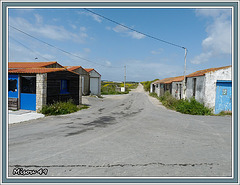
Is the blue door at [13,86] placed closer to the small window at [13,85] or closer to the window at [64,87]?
the small window at [13,85]

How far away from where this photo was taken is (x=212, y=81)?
10.6m

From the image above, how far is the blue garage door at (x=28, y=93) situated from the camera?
390 inches

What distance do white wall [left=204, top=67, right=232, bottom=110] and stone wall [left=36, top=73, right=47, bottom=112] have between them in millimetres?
11582

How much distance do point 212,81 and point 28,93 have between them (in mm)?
13357

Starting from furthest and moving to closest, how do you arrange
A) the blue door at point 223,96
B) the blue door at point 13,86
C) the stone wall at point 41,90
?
the blue door at point 223,96 < the blue door at point 13,86 < the stone wall at point 41,90

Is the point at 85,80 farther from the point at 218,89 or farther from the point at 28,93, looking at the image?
the point at 218,89

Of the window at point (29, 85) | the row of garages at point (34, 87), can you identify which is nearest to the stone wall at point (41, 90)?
the row of garages at point (34, 87)

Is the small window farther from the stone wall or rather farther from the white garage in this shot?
the white garage

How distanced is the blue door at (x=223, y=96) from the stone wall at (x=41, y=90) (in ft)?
40.6

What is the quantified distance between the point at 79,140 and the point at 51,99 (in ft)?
22.1

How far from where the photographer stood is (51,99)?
10367mm

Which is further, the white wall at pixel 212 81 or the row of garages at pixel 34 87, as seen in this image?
the white wall at pixel 212 81

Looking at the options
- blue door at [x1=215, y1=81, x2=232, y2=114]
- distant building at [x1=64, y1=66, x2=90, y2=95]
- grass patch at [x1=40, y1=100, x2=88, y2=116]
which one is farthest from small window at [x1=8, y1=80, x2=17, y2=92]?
blue door at [x1=215, y1=81, x2=232, y2=114]

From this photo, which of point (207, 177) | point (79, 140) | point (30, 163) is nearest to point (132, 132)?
point (79, 140)
